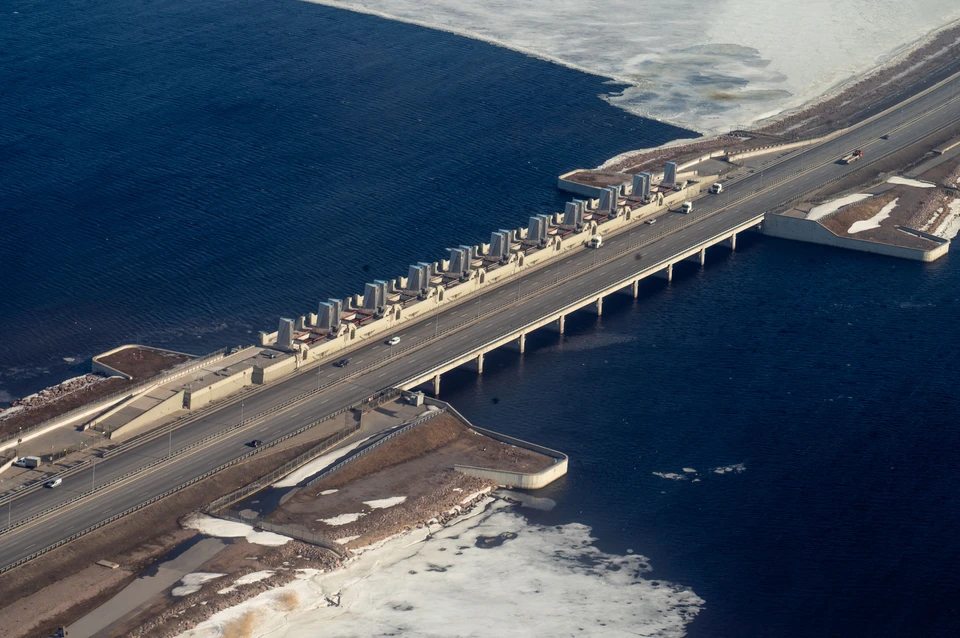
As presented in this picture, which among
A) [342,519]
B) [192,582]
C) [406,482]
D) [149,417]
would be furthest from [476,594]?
[149,417]

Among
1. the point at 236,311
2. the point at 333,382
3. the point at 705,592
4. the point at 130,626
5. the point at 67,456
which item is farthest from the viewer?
the point at 236,311

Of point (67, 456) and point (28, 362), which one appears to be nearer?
point (67, 456)

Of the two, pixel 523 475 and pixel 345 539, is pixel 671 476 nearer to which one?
pixel 523 475

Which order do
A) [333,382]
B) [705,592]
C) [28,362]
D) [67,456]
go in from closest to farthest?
[705,592] < [67,456] < [333,382] < [28,362]

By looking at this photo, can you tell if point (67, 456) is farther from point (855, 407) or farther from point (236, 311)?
point (855, 407)

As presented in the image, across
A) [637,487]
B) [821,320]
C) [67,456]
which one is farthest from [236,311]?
[821,320]

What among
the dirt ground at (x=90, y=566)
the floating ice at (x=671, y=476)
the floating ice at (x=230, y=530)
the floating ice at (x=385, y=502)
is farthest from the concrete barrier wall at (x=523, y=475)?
the dirt ground at (x=90, y=566)

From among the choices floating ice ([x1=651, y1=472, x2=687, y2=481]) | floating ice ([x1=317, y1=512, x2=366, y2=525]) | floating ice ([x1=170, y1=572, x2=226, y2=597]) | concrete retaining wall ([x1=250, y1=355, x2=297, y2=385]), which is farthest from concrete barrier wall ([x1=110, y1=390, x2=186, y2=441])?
floating ice ([x1=651, y1=472, x2=687, y2=481])
